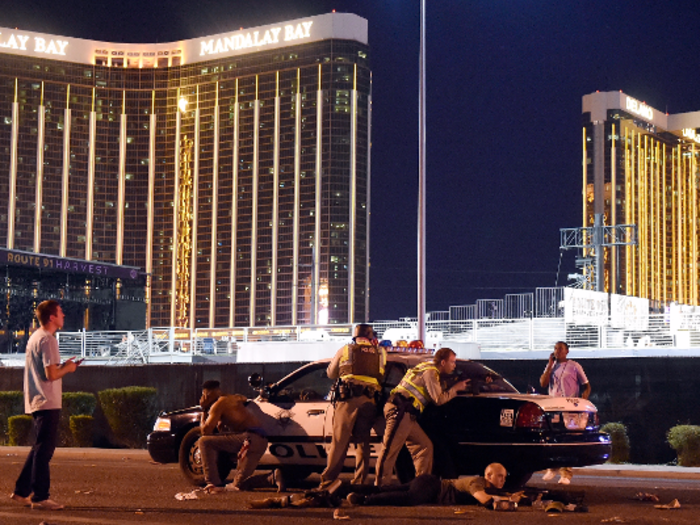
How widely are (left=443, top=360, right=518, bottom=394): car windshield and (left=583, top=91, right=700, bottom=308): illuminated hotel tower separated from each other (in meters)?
119

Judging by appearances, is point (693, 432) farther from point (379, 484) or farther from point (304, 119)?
point (304, 119)

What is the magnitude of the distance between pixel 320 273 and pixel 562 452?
434ft

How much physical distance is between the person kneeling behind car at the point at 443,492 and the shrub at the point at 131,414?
1279cm

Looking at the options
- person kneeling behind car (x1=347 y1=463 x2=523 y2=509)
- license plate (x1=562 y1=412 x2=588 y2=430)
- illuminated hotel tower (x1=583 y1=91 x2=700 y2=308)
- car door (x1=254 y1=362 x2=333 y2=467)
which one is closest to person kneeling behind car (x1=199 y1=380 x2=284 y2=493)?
car door (x1=254 y1=362 x2=333 y2=467)

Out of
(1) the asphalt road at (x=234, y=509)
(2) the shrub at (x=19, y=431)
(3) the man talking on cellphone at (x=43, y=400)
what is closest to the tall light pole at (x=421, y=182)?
(2) the shrub at (x=19, y=431)

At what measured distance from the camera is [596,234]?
51.8 meters

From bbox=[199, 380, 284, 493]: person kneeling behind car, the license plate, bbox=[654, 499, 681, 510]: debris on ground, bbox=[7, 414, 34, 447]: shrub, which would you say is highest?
the license plate

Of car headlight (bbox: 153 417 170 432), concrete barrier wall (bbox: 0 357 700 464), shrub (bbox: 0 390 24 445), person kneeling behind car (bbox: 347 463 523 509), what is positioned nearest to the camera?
person kneeling behind car (bbox: 347 463 523 509)

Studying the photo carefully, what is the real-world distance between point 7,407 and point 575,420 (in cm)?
1634

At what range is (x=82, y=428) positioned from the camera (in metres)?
22.9

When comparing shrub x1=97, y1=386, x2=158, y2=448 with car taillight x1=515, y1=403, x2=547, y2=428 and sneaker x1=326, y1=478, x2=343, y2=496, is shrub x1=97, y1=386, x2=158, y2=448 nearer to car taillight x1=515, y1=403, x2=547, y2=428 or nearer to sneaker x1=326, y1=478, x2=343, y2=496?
sneaker x1=326, y1=478, x2=343, y2=496

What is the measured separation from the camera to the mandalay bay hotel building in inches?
5625

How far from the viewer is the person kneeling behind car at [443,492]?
10406mm

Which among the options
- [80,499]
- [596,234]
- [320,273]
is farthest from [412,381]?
[320,273]
